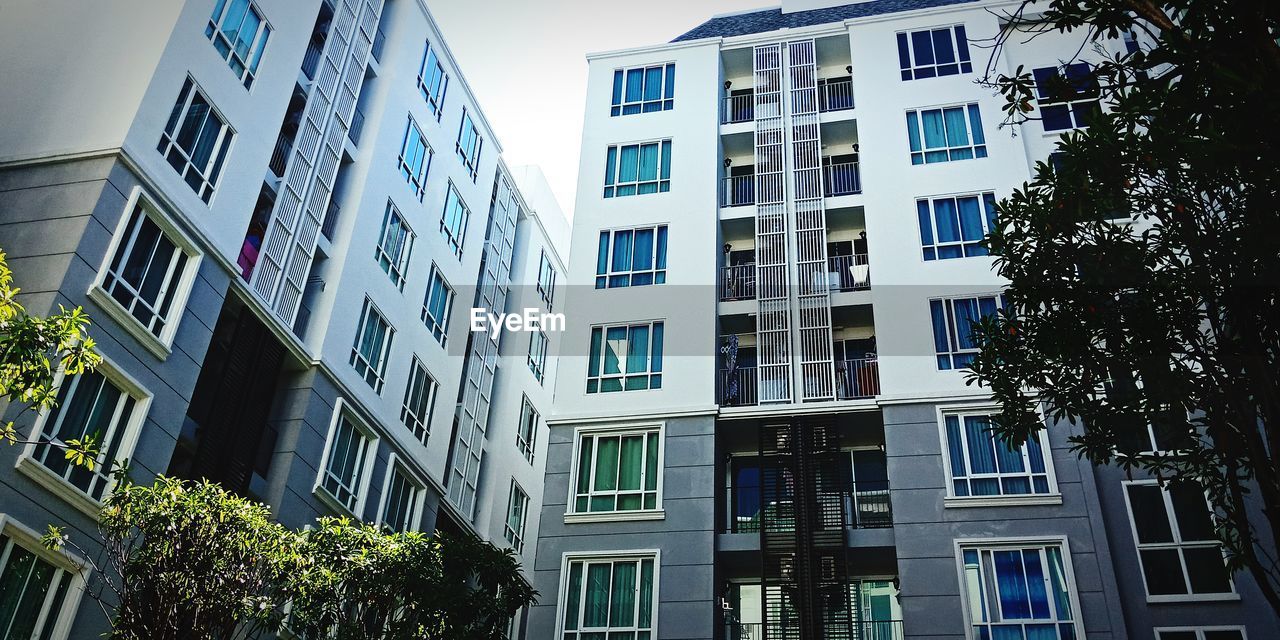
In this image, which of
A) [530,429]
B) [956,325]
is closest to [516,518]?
[530,429]

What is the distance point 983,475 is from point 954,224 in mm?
7111

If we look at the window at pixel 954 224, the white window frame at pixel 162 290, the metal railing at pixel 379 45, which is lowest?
the white window frame at pixel 162 290

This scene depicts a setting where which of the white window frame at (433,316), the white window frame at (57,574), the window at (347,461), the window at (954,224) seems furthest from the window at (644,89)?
the white window frame at (57,574)

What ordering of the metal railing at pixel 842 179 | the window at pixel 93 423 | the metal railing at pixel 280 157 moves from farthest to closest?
the metal railing at pixel 842 179 → the metal railing at pixel 280 157 → the window at pixel 93 423

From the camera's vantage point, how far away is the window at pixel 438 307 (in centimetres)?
3256

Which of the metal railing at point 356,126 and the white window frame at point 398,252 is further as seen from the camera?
the metal railing at point 356,126

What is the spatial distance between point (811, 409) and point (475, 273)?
16.1 meters

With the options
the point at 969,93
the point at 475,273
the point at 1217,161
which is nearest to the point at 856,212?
the point at 969,93

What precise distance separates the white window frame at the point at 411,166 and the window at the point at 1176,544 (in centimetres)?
2202

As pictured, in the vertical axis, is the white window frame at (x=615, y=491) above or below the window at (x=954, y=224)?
below

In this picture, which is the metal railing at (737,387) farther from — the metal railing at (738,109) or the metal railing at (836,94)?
the metal railing at (836,94)

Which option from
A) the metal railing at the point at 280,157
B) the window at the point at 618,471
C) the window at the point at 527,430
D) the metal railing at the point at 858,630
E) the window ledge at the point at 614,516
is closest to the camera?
the metal railing at the point at 858,630

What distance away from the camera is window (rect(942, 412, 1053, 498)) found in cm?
2216

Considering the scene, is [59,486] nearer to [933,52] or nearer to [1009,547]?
[1009,547]
